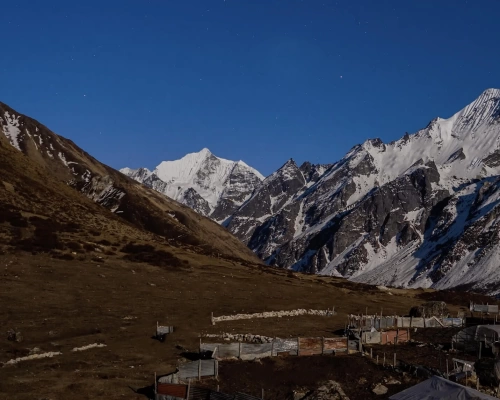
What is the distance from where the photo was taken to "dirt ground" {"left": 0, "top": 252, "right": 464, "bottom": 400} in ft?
132

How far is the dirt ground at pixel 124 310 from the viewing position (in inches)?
1587

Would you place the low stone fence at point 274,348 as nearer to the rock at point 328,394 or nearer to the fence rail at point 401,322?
the rock at point 328,394

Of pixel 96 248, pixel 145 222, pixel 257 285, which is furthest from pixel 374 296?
pixel 145 222

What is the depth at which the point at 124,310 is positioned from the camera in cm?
6575

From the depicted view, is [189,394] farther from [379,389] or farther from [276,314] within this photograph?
[276,314]

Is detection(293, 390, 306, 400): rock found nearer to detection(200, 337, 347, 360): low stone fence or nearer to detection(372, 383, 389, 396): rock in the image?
detection(372, 383, 389, 396): rock

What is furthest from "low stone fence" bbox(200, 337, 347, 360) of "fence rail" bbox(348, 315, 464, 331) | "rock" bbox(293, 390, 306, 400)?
"fence rail" bbox(348, 315, 464, 331)

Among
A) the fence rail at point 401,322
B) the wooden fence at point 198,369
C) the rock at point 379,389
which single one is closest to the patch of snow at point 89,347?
the wooden fence at point 198,369

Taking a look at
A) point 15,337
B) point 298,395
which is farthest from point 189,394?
point 15,337

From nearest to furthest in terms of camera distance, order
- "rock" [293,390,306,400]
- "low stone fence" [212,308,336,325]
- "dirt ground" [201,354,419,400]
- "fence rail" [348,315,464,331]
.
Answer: "rock" [293,390,306,400] < "dirt ground" [201,354,419,400] < "fence rail" [348,315,464,331] < "low stone fence" [212,308,336,325]

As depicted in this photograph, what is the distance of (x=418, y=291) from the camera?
5103 inches

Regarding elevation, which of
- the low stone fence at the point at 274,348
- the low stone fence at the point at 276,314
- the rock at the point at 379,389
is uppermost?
the low stone fence at the point at 276,314

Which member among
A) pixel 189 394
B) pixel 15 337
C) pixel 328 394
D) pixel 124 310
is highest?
pixel 124 310

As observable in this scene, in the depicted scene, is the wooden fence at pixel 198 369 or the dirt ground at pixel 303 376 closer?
the dirt ground at pixel 303 376
